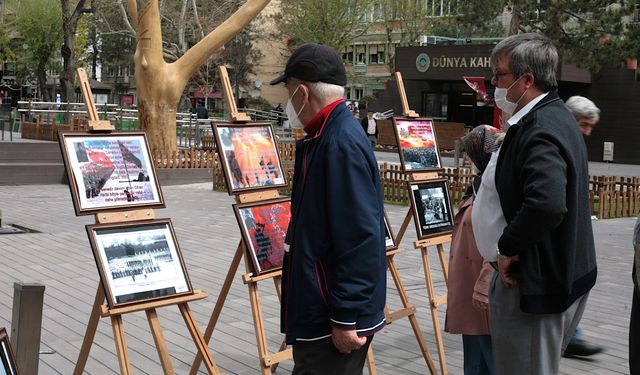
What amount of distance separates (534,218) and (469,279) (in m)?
1.67

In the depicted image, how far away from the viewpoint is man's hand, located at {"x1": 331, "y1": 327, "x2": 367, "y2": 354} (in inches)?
136

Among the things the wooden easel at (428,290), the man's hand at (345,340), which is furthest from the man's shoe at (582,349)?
the man's hand at (345,340)

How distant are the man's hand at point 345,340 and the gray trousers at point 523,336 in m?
0.68

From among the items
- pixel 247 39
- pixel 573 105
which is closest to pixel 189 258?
pixel 573 105

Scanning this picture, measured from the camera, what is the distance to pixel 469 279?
5.19 metres

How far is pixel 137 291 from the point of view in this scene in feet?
16.3

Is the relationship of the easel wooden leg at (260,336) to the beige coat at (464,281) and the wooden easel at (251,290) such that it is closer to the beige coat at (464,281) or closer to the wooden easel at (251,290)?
the wooden easel at (251,290)

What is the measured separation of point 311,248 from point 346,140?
44cm

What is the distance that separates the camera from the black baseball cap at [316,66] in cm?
369

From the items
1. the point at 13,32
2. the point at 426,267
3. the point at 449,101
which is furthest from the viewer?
the point at 13,32

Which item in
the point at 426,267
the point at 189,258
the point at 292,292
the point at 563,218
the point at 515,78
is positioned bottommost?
the point at 189,258

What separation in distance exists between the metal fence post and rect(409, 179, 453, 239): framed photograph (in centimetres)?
307

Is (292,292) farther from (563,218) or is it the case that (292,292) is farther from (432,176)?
(432,176)

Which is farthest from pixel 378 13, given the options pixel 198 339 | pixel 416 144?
pixel 198 339
